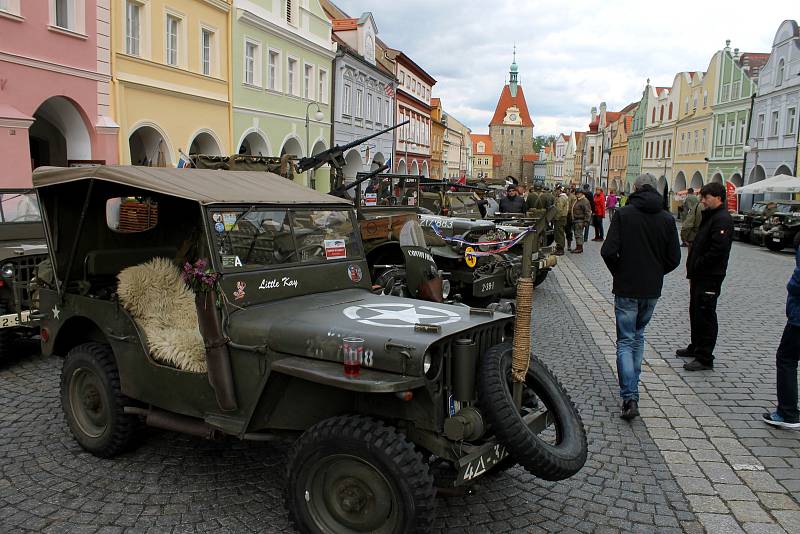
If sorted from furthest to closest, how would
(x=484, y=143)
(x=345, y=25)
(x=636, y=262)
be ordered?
(x=484, y=143), (x=345, y=25), (x=636, y=262)

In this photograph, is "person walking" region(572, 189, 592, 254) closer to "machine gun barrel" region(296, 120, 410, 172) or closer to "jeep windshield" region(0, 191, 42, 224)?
"machine gun barrel" region(296, 120, 410, 172)

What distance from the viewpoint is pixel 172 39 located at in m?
19.2

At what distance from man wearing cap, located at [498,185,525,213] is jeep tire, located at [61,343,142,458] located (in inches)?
502

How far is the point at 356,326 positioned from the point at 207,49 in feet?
64.3

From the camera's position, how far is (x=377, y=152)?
1591 inches

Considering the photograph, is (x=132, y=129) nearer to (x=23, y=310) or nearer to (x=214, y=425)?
(x=23, y=310)

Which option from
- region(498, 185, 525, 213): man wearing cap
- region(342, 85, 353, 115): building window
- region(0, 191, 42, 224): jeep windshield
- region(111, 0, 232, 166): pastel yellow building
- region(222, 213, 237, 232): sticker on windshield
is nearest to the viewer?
region(222, 213, 237, 232): sticker on windshield

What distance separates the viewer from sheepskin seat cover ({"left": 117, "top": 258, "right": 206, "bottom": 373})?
13.7 feet

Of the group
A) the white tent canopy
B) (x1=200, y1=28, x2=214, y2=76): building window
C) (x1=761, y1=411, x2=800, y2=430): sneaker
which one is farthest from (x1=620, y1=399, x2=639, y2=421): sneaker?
the white tent canopy

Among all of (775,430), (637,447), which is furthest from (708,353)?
(637,447)

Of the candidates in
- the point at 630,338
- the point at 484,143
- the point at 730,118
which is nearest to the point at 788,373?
the point at 630,338

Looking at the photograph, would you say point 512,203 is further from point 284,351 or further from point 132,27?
point 284,351

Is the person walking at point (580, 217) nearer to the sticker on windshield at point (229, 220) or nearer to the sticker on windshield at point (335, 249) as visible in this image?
the sticker on windshield at point (335, 249)

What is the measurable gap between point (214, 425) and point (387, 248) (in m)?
6.12
